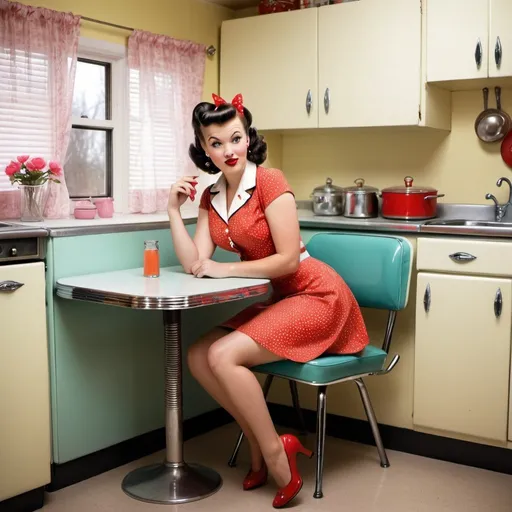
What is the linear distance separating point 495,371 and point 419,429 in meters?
0.44

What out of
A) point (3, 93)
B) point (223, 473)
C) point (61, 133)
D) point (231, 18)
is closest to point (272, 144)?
point (231, 18)

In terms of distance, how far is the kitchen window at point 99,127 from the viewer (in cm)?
343

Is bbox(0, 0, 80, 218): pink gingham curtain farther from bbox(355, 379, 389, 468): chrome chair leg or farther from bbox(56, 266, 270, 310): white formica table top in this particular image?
bbox(355, 379, 389, 468): chrome chair leg

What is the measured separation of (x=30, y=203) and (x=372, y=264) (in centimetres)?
136

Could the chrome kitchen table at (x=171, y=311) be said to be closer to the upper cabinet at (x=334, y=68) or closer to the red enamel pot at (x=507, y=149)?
the upper cabinet at (x=334, y=68)

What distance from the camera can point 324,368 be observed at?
272 cm

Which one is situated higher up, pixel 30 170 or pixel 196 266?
pixel 30 170

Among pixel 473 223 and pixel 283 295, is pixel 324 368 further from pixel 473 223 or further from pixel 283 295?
pixel 473 223

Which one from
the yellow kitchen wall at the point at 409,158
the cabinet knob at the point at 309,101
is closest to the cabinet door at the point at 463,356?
the yellow kitchen wall at the point at 409,158

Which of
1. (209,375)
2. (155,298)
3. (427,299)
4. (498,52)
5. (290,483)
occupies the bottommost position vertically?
(290,483)

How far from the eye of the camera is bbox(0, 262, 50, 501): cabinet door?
2562 mm

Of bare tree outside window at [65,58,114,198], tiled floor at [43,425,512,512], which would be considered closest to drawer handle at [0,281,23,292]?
tiled floor at [43,425,512,512]

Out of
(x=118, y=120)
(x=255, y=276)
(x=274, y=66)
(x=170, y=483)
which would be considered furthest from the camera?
(x=274, y=66)

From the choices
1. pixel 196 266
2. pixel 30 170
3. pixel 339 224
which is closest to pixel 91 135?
pixel 30 170
